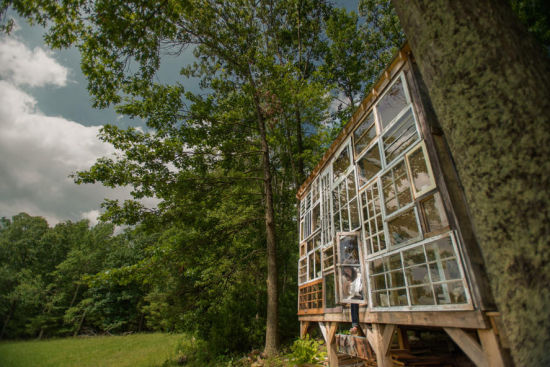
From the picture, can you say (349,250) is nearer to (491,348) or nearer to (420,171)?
(420,171)

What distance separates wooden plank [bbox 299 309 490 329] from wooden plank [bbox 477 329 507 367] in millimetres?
87

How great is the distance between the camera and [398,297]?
4.08 m

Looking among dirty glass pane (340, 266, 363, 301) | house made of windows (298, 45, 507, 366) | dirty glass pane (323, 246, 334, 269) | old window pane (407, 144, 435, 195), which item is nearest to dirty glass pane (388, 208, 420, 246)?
house made of windows (298, 45, 507, 366)

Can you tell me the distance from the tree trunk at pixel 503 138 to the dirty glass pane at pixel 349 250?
448cm

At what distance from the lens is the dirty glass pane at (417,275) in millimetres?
3555

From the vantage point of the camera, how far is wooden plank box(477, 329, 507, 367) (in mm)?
2540

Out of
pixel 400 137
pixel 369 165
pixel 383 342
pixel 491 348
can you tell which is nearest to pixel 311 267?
pixel 383 342

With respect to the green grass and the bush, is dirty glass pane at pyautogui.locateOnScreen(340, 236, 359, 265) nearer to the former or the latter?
the bush

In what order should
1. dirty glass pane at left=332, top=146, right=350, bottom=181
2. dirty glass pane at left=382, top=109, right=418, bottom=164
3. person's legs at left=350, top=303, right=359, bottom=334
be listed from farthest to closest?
dirty glass pane at left=332, top=146, right=350, bottom=181
person's legs at left=350, top=303, right=359, bottom=334
dirty glass pane at left=382, top=109, right=418, bottom=164

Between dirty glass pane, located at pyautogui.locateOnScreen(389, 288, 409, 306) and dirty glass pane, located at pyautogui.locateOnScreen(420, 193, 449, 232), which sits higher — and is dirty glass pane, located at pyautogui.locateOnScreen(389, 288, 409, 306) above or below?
below

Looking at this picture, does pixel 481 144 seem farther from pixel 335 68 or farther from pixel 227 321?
pixel 335 68

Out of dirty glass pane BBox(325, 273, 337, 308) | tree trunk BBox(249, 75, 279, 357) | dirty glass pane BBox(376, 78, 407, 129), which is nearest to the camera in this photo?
dirty glass pane BBox(376, 78, 407, 129)

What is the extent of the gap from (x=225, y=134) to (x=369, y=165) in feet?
25.1

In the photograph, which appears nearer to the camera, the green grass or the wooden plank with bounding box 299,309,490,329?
the wooden plank with bounding box 299,309,490,329
